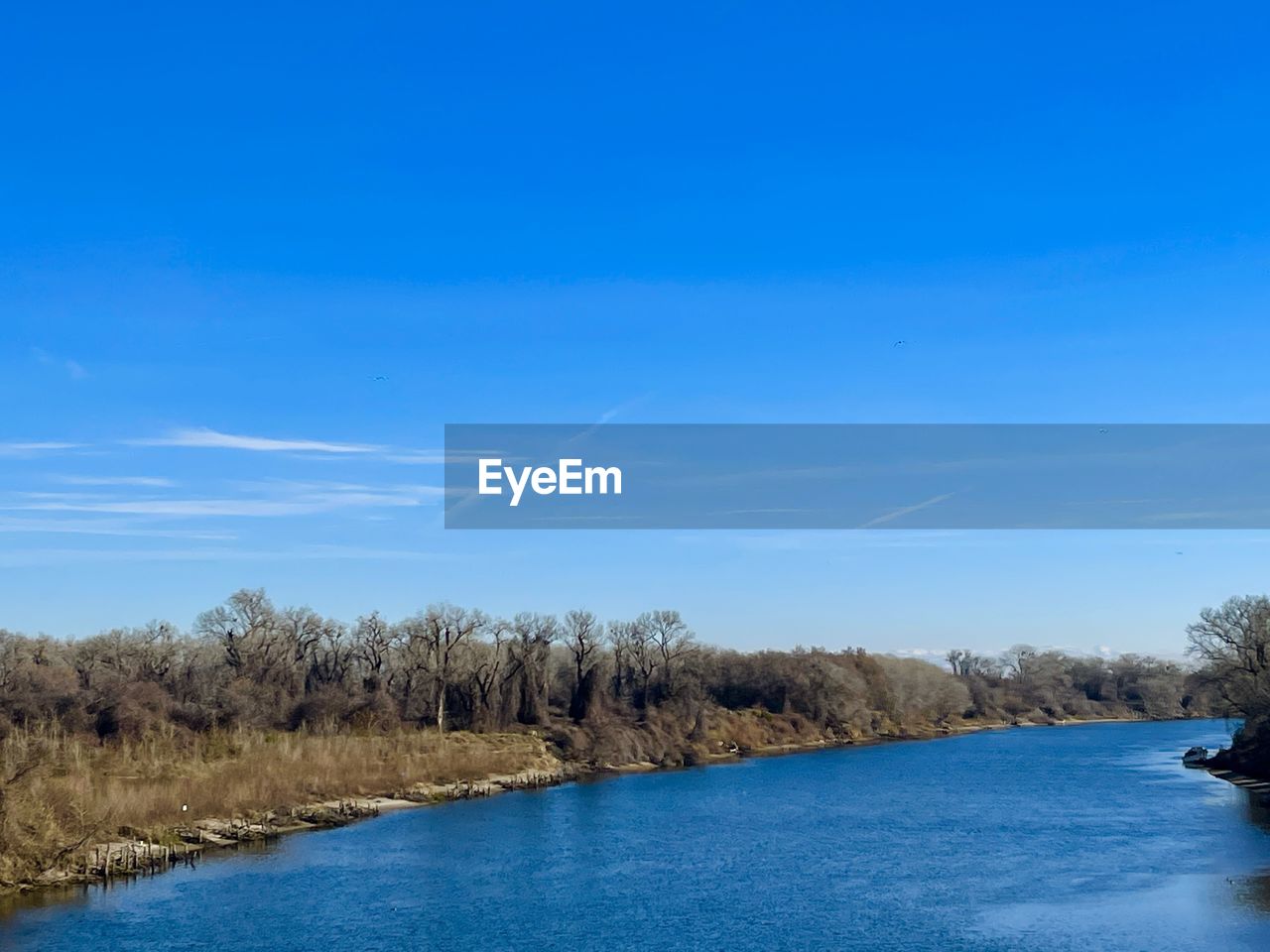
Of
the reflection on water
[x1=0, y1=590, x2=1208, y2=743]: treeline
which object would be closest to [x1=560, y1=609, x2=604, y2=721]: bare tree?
[x1=0, y1=590, x2=1208, y2=743]: treeline

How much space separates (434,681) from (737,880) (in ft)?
184

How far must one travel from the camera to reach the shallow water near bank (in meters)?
33.9

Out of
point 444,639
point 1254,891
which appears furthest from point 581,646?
point 1254,891

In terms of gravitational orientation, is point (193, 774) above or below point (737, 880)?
above

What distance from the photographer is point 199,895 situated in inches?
1528

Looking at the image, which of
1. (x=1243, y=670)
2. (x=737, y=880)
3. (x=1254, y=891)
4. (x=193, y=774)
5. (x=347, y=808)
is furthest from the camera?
(x=1243, y=670)

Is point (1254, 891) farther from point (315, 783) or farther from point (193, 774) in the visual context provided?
point (193, 774)

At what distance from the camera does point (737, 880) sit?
42031 mm

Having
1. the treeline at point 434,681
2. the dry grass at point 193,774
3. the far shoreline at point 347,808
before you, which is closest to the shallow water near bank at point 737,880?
the far shoreline at point 347,808

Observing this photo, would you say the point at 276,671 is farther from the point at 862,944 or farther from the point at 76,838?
the point at 862,944

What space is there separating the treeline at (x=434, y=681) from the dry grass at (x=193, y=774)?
4033 mm

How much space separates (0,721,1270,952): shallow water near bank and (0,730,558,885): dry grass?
320 centimetres

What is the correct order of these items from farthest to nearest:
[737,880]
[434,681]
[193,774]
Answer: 1. [434,681]
2. [193,774]
3. [737,880]

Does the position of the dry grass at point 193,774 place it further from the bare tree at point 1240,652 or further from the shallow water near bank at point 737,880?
the bare tree at point 1240,652
